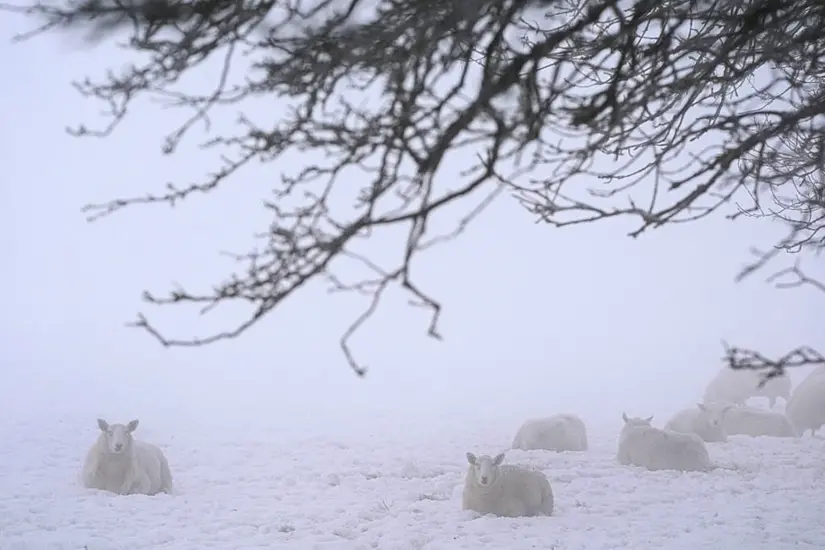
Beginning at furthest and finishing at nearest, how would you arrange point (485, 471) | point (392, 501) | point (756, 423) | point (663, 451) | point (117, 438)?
point (756, 423) → point (663, 451) → point (117, 438) → point (392, 501) → point (485, 471)

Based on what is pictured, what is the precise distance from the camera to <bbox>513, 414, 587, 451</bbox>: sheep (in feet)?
41.2

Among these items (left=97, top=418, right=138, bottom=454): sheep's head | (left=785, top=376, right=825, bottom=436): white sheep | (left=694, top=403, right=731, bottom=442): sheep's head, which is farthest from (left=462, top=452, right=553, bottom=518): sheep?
(left=785, top=376, right=825, bottom=436): white sheep

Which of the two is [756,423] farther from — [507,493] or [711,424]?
[507,493]

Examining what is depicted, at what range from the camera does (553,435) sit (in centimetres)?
1261

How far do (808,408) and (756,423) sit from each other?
90 cm

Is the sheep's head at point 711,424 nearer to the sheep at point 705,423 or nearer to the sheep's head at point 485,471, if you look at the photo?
the sheep at point 705,423

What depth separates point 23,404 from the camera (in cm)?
2047

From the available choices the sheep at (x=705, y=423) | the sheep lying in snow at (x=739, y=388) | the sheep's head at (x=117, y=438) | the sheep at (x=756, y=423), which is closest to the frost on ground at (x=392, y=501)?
the sheep at (x=705, y=423)

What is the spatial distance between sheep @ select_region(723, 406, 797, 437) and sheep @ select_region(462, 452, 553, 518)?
6.09 meters

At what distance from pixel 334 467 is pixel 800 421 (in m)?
8.17

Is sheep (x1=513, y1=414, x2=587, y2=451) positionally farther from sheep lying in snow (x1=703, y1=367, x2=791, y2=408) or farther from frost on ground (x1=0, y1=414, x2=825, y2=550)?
sheep lying in snow (x1=703, y1=367, x2=791, y2=408)

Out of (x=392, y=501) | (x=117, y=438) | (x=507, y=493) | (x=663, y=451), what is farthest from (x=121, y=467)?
(x=663, y=451)

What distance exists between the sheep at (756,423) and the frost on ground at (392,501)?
0.47 m

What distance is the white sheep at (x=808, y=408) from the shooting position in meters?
13.3
